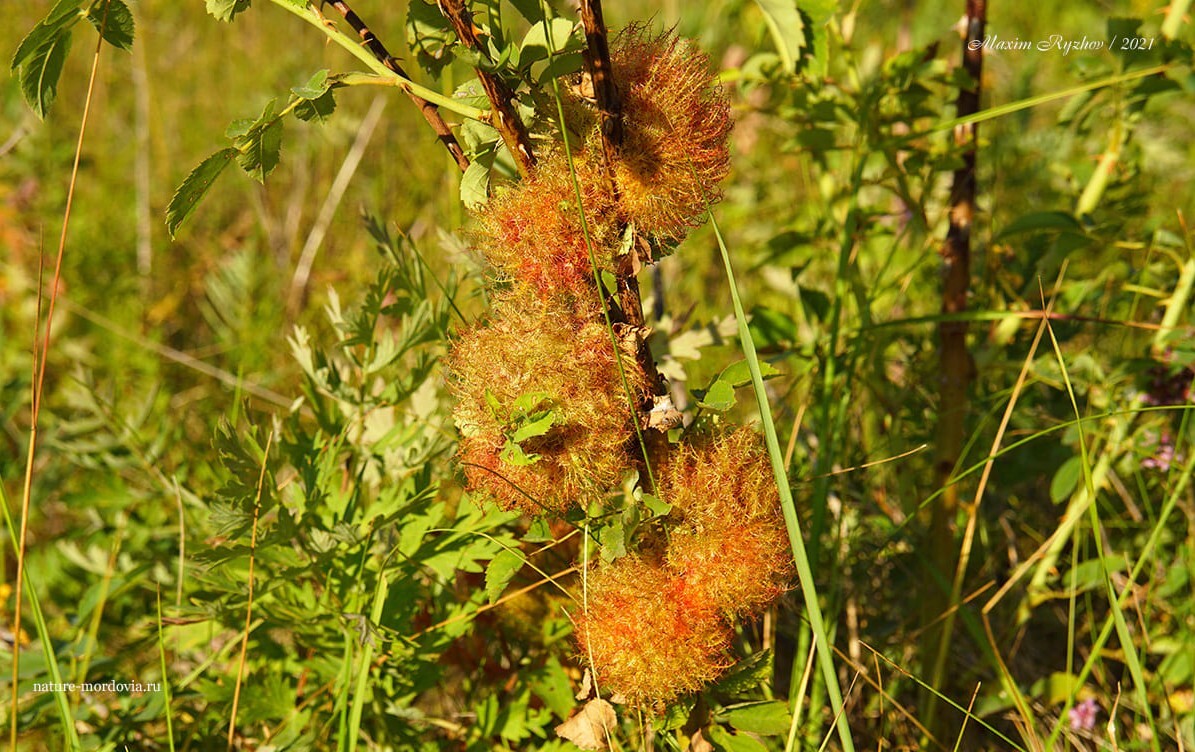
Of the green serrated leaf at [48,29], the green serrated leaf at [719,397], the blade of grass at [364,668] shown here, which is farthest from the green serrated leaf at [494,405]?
the green serrated leaf at [48,29]

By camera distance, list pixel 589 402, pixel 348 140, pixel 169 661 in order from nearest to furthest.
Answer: pixel 589 402 → pixel 169 661 → pixel 348 140

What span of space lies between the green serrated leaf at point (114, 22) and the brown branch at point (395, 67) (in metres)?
0.24

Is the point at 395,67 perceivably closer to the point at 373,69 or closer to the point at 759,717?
the point at 373,69

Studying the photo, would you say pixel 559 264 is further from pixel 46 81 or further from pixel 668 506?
pixel 46 81

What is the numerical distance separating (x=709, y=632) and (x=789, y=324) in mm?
843

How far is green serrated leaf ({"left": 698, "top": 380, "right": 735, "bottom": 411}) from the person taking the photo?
1090 mm

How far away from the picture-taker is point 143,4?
14.1ft

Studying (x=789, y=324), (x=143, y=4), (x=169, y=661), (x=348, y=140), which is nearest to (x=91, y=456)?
(x=169, y=661)

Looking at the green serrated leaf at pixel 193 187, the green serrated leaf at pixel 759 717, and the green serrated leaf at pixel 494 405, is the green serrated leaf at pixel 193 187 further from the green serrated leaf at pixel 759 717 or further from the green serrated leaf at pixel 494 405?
the green serrated leaf at pixel 759 717

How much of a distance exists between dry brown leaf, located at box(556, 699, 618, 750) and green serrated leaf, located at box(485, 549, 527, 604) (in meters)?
0.19

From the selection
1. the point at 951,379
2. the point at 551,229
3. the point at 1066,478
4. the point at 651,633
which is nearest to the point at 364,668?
the point at 651,633

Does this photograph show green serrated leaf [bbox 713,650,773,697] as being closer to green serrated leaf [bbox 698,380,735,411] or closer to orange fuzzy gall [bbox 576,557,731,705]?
orange fuzzy gall [bbox 576,557,731,705]

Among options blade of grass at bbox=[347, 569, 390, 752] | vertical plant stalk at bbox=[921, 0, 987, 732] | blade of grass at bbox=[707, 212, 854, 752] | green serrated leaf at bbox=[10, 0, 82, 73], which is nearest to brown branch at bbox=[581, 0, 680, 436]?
blade of grass at bbox=[707, 212, 854, 752]

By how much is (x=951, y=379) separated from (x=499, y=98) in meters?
1.03
